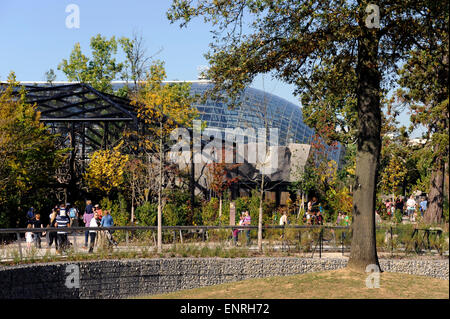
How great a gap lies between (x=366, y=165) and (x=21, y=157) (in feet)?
62.1

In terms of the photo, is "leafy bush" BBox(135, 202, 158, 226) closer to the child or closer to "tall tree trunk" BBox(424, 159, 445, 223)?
the child

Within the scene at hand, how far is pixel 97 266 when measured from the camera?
Answer: 61.4ft

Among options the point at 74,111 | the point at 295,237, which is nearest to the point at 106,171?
the point at 74,111

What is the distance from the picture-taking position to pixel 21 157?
2978cm

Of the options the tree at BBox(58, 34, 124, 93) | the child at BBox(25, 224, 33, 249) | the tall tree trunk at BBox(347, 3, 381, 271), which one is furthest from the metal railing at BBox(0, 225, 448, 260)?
the tree at BBox(58, 34, 124, 93)

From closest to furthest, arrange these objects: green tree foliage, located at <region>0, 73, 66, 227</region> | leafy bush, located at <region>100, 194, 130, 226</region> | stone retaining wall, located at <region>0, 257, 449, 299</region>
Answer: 1. stone retaining wall, located at <region>0, 257, 449, 299</region>
2. green tree foliage, located at <region>0, 73, 66, 227</region>
3. leafy bush, located at <region>100, 194, 130, 226</region>

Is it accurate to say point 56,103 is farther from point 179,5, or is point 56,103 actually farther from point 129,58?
point 179,5

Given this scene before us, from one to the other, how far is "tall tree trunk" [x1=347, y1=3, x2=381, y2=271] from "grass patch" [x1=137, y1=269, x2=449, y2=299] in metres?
0.64

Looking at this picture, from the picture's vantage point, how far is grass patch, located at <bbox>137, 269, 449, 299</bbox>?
14.1m

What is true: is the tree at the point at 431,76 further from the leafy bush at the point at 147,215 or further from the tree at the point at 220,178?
the tree at the point at 220,178

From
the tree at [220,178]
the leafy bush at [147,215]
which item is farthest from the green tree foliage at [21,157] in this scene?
the tree at [220,178]
